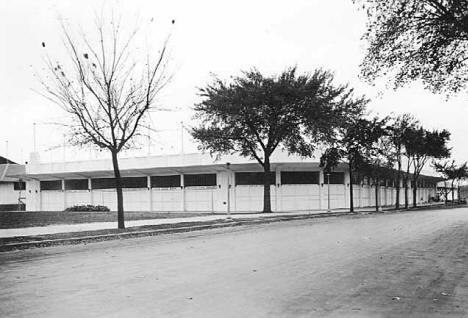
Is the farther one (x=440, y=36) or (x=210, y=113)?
(x=210, y=113)

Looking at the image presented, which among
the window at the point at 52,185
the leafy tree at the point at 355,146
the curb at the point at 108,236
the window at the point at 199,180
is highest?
the leafy tree at the point at 355,146

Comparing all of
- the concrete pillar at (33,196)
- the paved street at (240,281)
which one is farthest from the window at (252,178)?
the paved street at (240,281)

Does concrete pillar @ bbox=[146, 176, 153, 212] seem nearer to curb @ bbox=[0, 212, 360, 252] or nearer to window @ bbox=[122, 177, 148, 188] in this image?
window @ bbox=[122, 177, 148, 188]

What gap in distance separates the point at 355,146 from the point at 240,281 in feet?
124

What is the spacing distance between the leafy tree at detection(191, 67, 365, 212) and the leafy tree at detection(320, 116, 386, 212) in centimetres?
290

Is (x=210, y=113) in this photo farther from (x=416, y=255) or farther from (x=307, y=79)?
(x=416, y=255)

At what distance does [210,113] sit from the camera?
41.3 metres

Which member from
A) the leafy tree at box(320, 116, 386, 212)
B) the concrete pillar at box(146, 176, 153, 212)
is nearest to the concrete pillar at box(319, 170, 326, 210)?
the leafy tree at box(320, 116, 386, 212)

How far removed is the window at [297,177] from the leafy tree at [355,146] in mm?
3445

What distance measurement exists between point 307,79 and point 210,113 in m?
7.57

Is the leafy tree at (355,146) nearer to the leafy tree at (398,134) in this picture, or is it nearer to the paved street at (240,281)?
the leafy tree at (398,134)

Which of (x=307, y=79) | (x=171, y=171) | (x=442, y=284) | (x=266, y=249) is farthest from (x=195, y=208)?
(x=442, y=284)

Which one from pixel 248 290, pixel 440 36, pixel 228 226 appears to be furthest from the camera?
pixel 228 226

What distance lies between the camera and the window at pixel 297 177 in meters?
49.3
